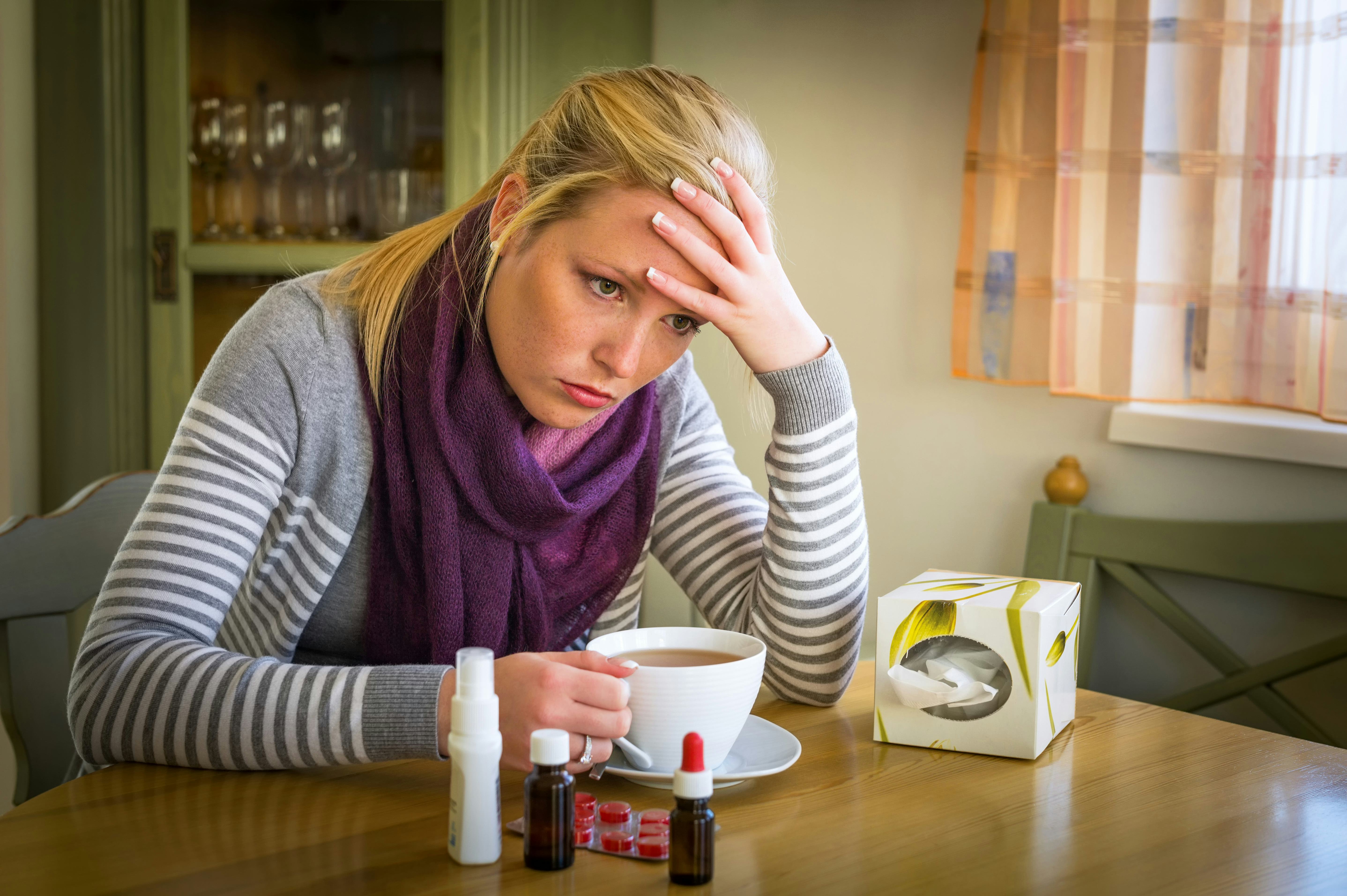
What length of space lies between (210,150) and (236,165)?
0.06 metres

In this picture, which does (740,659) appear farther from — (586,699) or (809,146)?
(809,146)

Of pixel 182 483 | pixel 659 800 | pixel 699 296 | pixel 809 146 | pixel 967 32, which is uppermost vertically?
pixel 967 32

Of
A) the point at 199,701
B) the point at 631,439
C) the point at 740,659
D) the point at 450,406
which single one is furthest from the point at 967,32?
the point at 199,701

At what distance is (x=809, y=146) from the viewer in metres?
2.19

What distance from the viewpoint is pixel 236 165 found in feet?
7.57

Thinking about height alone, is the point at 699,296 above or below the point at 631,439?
above

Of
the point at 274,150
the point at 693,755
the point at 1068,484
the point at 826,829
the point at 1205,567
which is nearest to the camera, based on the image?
the point at 693,755

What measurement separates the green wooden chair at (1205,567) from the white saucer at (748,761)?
1.03 meters

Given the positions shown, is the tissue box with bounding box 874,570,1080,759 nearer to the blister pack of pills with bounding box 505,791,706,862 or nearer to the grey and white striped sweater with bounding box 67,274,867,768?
the grey and white striped sweater with bounding box 67,274,867,768

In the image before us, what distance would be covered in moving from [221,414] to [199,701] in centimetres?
26

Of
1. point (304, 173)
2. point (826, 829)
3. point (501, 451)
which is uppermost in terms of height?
point (304, 173)

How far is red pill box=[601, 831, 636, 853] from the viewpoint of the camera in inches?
27.7

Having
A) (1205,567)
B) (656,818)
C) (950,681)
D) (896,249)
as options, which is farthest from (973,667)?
(896,249)

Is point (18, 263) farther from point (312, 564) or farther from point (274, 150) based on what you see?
point (312, 564)
